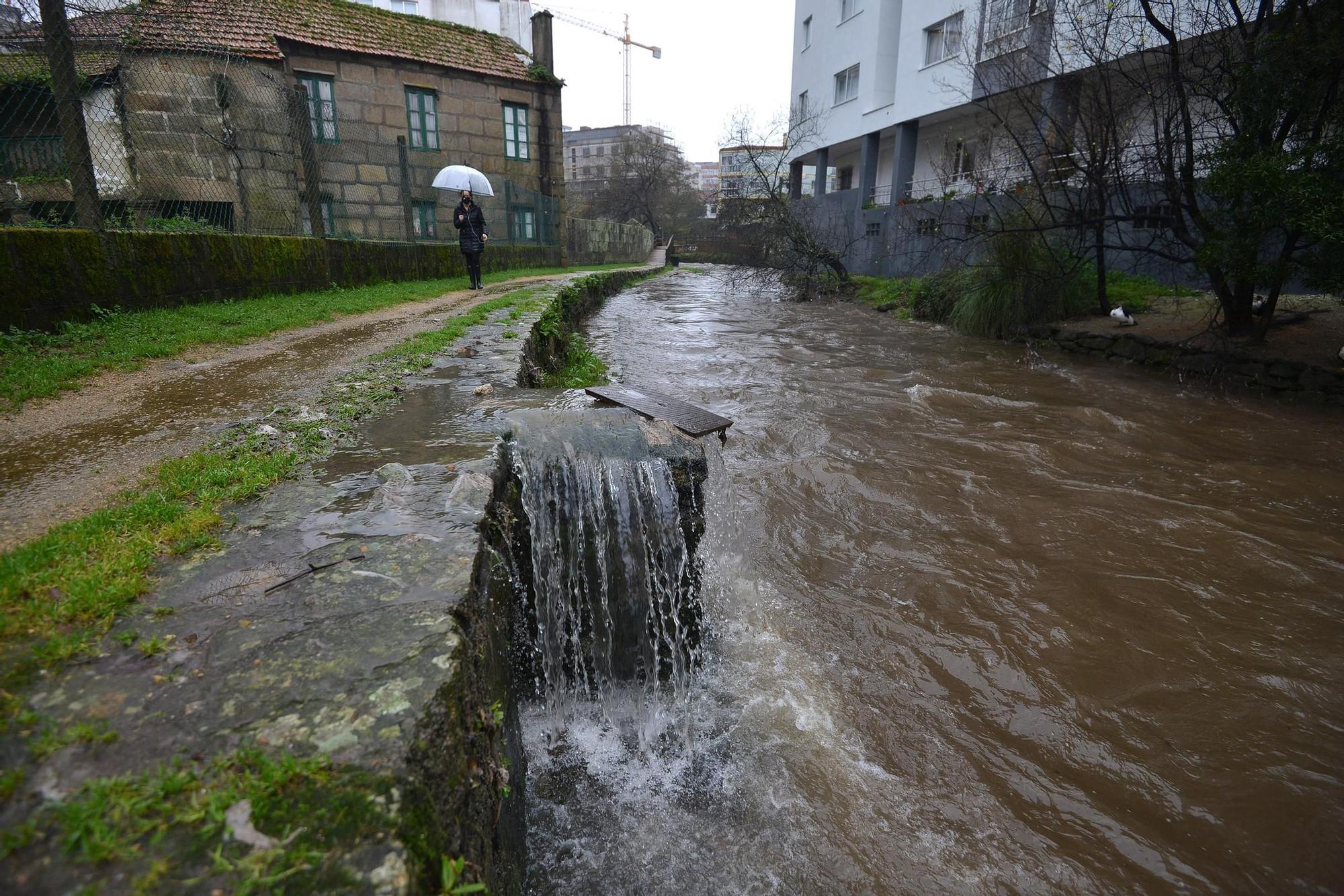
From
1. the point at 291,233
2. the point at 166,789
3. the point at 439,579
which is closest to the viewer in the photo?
the point at 166,789

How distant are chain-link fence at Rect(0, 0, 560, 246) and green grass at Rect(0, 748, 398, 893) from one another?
7.08 meters

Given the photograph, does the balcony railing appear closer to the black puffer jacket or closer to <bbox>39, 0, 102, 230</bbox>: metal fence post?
<bbox>39, 0, 102, 230</bbox>: metal fence post

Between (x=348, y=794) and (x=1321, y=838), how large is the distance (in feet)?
10.7

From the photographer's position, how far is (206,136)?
11961 millimetres

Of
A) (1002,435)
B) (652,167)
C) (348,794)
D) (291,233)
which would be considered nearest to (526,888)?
(348,794)

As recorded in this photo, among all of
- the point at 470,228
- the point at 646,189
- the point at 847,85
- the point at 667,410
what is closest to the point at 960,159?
the point at 847,85

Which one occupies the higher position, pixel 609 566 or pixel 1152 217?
pixel 1152 217

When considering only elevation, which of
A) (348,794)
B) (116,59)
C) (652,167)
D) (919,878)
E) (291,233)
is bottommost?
(919,878)

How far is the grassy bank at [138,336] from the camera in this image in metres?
4.48

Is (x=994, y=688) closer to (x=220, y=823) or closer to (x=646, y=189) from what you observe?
(x=220, y=823)

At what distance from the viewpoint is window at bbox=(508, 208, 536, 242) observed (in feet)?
61.4

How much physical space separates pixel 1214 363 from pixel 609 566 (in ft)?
29.7

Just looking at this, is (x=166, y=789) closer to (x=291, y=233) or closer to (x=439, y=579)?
(x=439, y=579)

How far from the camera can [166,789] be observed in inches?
49.1
